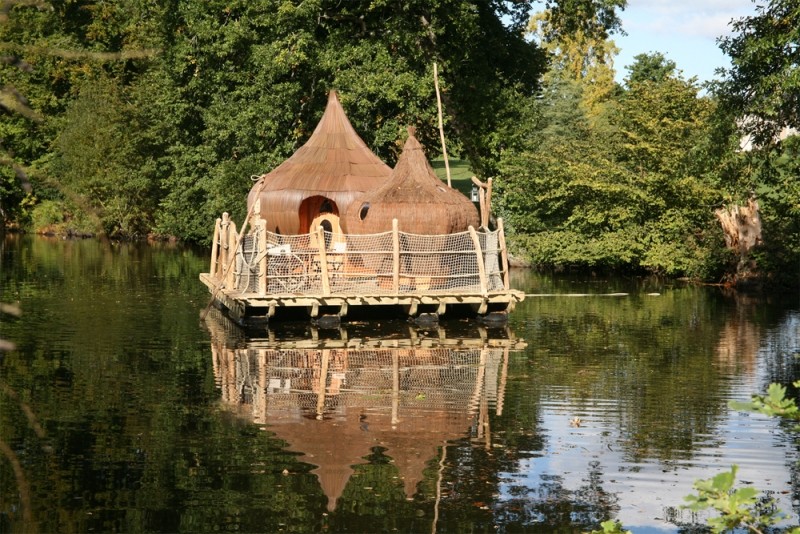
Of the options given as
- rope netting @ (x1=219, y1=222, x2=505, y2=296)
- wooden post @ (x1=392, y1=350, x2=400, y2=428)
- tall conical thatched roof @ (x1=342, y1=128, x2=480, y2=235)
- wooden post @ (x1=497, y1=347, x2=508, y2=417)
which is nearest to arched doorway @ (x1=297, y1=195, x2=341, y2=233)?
tall conical thatched roof @ (x1=342, y1=128, x2=480, y2=235)

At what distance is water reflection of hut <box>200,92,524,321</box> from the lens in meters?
25.2

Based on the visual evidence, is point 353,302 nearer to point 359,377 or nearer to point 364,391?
point 359,377

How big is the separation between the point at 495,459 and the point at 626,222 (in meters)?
28.0

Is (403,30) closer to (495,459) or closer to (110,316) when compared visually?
(110,316)

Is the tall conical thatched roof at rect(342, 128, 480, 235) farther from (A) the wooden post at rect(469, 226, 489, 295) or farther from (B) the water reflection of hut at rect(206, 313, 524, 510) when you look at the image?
(B) the water reflection of hut at rect(206, 313, 524, 510)

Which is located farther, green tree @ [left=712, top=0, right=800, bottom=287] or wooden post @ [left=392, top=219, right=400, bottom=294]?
wooden post @ [left=392, top=219, right=400, bottom=294]

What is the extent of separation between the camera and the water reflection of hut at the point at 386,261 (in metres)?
25.2

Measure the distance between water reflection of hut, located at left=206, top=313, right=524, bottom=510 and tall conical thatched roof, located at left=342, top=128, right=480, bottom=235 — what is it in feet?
10.9

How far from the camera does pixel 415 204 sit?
2756 cm

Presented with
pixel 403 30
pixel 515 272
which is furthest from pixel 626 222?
pixel 403 30

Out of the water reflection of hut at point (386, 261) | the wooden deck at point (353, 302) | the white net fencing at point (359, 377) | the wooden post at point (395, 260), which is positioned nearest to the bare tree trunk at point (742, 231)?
the water reflection of hut at point (386, 261)

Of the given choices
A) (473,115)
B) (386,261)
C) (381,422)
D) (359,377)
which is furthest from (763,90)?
(473,115)

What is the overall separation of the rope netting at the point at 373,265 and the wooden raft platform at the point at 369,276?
0.07 ft

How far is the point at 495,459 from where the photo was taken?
13242 millimetres
